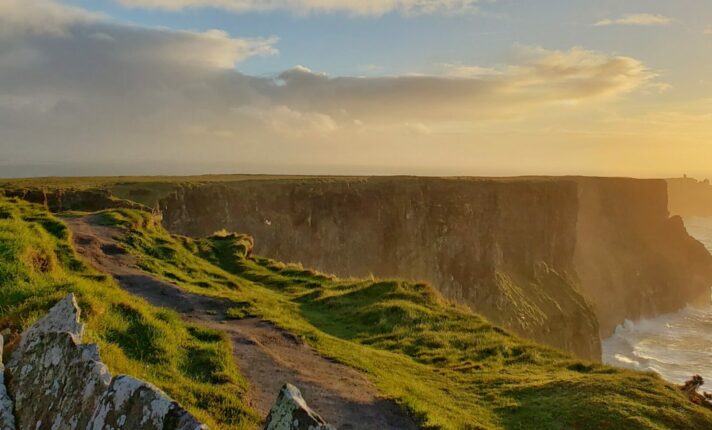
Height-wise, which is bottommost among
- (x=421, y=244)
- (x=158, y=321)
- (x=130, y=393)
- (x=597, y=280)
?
(x=597, y=280)

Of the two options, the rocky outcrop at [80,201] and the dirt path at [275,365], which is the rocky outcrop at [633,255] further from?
the dirt path at [275,365]

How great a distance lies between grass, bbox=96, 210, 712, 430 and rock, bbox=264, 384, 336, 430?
4.99m

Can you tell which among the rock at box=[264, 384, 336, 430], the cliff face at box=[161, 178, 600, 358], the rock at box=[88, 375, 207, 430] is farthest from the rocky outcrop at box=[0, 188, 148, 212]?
the rock at box=[264, 384, 336, 430]

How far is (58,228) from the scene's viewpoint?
60.1ft

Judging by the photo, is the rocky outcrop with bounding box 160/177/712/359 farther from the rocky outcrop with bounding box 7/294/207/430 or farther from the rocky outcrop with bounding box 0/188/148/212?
the rocky outcrop with bounding box 7/294/207/430

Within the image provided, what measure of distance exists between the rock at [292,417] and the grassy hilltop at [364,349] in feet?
7.74

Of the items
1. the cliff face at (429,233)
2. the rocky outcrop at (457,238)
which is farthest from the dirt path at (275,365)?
the cliff face at (429,233)

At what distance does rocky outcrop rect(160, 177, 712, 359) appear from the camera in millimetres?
58562

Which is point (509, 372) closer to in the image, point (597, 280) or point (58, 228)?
point (58, 228)

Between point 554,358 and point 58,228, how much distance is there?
657 inches

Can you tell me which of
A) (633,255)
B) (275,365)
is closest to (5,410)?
(275,365)

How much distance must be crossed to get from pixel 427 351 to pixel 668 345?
72802 mm

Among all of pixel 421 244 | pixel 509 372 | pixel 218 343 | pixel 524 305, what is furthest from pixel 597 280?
pixel 218 343

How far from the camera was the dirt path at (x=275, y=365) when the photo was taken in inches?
378
